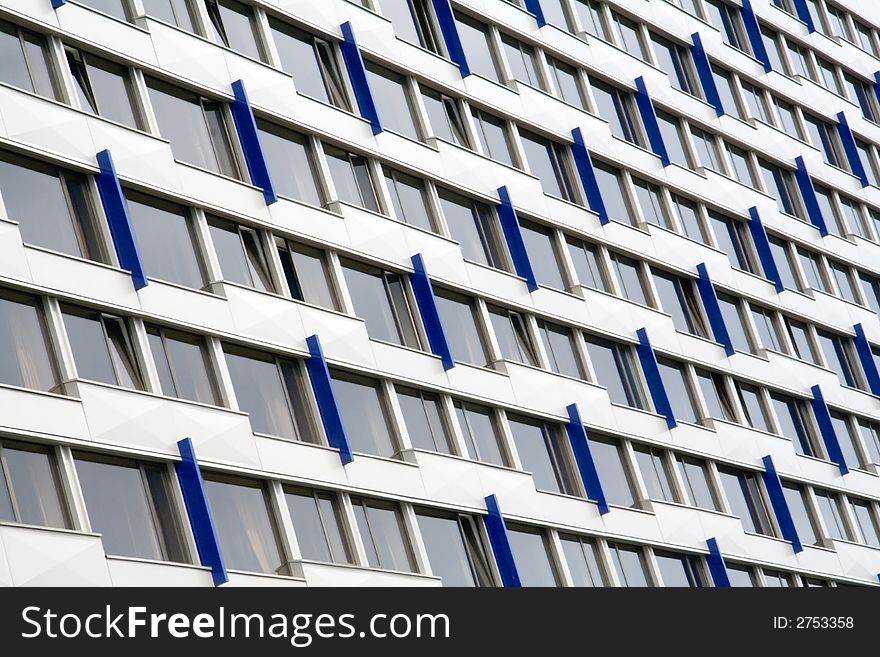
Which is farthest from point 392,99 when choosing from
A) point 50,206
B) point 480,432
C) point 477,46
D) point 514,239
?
point 50,206

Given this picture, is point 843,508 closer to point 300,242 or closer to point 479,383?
point 479,383

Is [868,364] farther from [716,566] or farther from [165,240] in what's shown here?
[165,240]

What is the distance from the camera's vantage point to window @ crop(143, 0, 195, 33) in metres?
42.9

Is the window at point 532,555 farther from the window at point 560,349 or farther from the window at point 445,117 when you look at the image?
the window at point 445,117

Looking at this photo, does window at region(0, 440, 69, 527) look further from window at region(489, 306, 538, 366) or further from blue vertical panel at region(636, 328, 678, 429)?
blue vertical panel at region(636, 328, 678, 429)

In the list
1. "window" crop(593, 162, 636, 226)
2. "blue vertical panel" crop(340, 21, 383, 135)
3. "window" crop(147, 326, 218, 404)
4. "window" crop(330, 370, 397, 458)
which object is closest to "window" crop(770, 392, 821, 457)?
"window" crop(593, 162, 636, 226)

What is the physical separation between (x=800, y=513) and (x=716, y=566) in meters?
7.60

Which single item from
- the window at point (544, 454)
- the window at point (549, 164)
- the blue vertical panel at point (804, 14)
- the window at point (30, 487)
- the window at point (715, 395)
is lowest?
the window at point (30, 487)

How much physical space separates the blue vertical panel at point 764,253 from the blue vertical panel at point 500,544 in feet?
72.2

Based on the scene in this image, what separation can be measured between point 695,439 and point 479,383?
1068 cm

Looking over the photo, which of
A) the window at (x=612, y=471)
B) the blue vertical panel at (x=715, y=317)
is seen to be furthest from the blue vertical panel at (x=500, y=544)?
the blue vertical panel at (x=715, y=317)

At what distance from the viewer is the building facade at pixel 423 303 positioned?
1460 inches

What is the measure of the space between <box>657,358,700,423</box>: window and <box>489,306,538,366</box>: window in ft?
22.3

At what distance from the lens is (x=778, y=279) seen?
62.9 m
